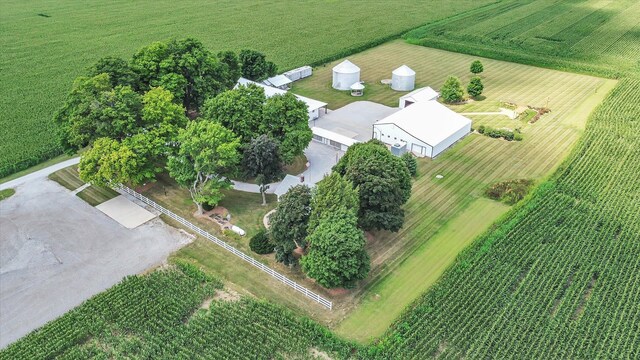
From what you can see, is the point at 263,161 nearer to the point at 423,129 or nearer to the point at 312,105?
the point at 312,105

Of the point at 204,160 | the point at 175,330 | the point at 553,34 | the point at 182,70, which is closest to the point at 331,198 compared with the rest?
the point at 204,160

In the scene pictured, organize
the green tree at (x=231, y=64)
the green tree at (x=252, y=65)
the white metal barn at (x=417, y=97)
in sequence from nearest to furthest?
1. the green tree at (x=231, y=64)
2. the white metal barn at (x=417, y=97)
3. the green tree at (x=252, y=65)

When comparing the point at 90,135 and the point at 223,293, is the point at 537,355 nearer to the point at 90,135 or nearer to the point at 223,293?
the point at 223,293

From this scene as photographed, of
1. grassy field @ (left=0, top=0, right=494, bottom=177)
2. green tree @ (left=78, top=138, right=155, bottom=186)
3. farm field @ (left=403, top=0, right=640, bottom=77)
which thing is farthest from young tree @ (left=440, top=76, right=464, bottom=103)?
green tree @ (left=78, top=138, right=155, bottom=186)

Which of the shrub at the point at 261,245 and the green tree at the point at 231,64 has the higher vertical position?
the green tree at the point at 231,64

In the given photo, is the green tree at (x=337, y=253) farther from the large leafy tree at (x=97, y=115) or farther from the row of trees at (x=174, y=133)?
the large leafy tree at (x=97, y=115)

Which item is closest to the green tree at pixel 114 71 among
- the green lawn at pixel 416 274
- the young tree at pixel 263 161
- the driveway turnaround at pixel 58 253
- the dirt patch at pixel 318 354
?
the driveway turnaround at pixel 58 253
